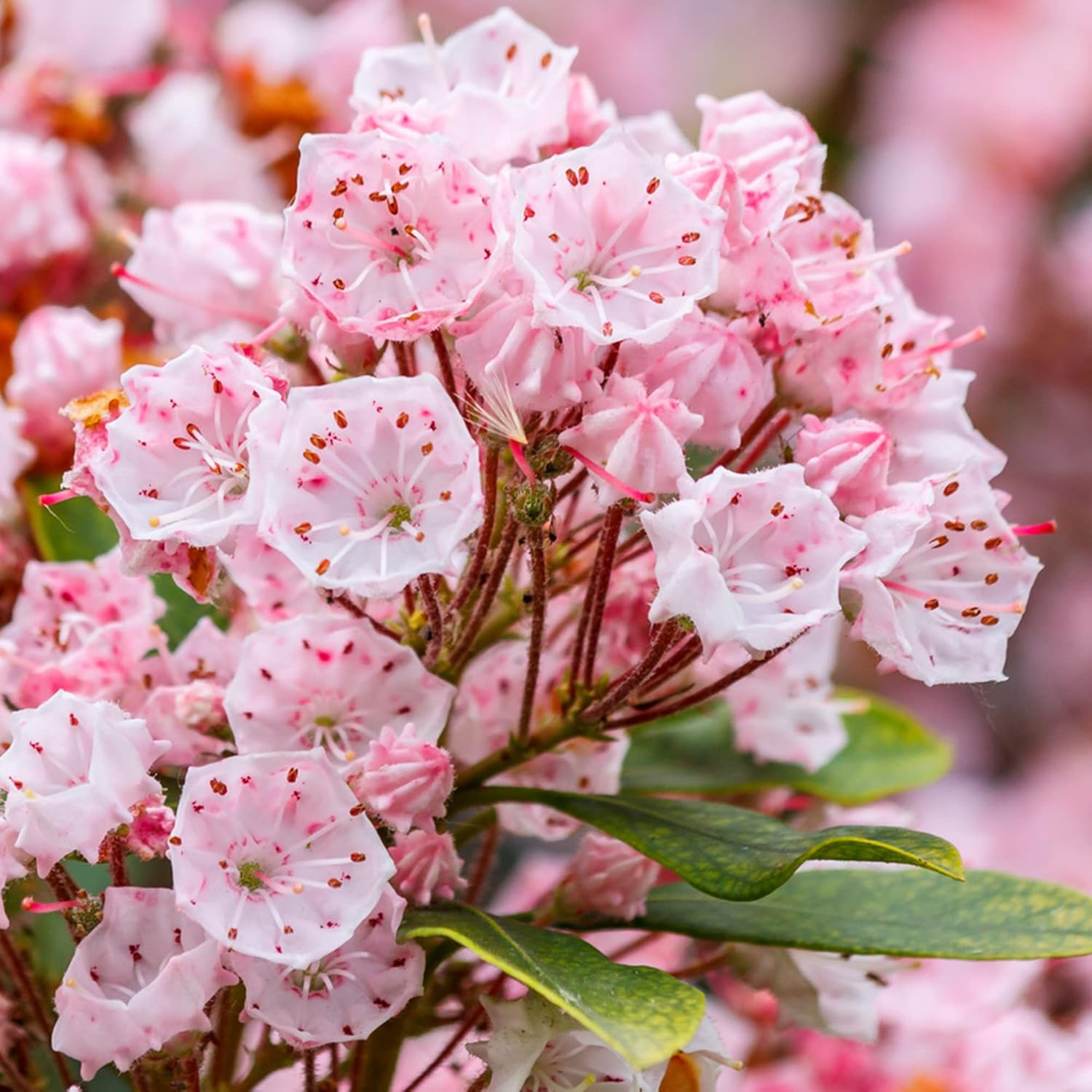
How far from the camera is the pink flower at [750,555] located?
0.80 metres

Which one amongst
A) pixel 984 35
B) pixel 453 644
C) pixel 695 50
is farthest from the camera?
pixel 695 50

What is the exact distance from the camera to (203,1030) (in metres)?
0.84

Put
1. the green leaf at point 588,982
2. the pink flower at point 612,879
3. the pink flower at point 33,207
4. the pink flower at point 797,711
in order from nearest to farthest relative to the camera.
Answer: the green leaf at point 588,982
the pink flower at point 612,879
the pink flower at point 797,711
the pink flower at point 33,207

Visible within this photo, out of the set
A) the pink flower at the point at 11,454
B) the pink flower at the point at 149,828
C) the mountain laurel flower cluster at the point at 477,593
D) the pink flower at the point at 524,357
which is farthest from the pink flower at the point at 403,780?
the pink flower at the point at 11,454

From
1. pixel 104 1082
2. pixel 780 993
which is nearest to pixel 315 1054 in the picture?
pixel 104 1082

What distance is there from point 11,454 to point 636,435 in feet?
2.05

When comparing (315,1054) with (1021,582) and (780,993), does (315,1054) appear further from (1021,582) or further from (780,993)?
(1021,582)

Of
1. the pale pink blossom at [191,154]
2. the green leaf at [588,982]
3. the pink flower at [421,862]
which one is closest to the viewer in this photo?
the green leaf at [588,982]

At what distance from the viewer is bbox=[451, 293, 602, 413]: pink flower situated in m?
0.83

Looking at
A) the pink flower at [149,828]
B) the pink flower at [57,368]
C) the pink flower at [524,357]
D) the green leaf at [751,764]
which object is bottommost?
the green leaf at [751,764]

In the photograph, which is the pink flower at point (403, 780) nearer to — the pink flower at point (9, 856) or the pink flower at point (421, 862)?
the pink flower at point (421, 862)

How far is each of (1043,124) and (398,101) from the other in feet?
6.87

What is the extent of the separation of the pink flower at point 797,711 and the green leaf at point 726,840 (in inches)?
6.9

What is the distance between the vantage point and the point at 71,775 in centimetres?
86
